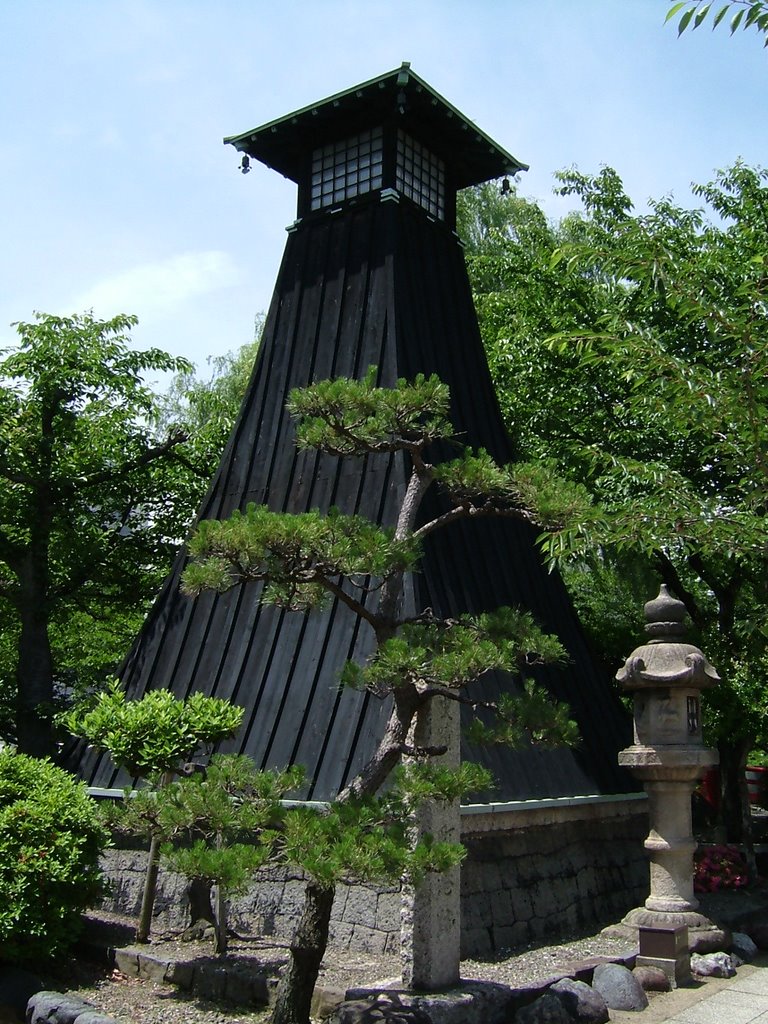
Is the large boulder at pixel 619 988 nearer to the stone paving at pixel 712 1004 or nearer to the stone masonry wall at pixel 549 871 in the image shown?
the stone paving at pixel 712 1004

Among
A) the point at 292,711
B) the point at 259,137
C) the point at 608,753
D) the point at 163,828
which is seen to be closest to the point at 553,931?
the point at 608,753

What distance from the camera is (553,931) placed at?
7.89m

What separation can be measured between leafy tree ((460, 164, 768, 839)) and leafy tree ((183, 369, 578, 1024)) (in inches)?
31.2

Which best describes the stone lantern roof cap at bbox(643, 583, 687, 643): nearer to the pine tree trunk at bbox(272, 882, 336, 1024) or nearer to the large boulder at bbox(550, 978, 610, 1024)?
the large boulder at bbox(550, 978, 610, 1024)

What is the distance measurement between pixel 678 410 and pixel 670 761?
3044mm

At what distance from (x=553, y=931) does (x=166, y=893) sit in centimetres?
319

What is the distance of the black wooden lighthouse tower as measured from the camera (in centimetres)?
795

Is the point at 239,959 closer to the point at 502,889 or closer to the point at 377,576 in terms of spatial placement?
the point at 502,889

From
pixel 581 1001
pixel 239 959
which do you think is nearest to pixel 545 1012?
pixel 581 1001

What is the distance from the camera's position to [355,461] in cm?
892

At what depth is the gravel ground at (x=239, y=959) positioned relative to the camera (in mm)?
6074

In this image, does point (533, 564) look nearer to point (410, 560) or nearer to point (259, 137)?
point (410, 560)

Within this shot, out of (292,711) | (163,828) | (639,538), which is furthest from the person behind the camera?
(292,711)

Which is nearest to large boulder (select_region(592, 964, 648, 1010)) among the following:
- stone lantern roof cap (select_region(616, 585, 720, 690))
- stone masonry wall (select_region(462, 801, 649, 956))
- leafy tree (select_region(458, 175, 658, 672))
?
stone masonry wall (select_region(462, 801, 649, 956))
